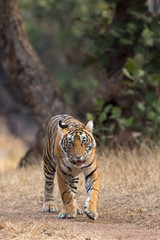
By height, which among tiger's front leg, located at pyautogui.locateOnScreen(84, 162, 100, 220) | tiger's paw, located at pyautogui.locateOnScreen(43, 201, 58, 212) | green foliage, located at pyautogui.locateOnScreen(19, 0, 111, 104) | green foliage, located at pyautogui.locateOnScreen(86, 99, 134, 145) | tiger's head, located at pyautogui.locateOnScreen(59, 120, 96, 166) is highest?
green foliage, located at pyautogui.locateOnScreen(19, 0, 111, 104)

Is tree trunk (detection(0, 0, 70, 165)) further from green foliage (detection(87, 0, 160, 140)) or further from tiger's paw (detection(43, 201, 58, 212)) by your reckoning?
tiger's paw (detection(43, 201, 58, 212))

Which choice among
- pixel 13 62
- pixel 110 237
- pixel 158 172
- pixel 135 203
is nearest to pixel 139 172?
pixel 158 172

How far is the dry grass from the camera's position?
426 cm

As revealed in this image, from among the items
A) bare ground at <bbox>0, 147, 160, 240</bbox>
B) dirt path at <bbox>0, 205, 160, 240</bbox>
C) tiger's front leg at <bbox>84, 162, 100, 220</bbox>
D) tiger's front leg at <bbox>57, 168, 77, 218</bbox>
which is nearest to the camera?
dirt path at <bbox>0, 205, 160, 240</bbox>

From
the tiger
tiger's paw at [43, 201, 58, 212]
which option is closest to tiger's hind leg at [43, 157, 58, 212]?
tiger's paw at [43, 201, 58, 212]

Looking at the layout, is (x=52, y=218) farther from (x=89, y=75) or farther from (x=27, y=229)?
(x=89, y=75)

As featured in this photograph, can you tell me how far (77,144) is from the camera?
486 centimetres

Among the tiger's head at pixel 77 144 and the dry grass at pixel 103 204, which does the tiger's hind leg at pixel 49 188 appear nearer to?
the dry grass at pixel 103 204

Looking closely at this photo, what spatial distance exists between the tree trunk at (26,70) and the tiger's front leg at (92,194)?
218 inches

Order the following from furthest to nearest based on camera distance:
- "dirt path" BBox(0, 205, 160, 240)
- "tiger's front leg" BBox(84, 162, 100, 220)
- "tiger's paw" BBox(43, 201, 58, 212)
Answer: "tiger's paw" BBox(43, 201, 58, 212) < "tiger's front leg" BBox(84, 162, 100, 220) < "dirt path" BBox(0, 205, 160, 240)

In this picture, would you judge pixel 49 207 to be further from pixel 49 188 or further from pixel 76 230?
pixel 76 230

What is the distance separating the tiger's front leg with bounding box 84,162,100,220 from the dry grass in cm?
12

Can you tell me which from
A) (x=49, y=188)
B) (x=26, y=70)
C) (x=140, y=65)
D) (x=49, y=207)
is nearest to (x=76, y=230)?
(x=49, y=207)

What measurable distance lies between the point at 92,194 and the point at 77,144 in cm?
56
